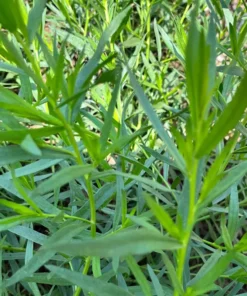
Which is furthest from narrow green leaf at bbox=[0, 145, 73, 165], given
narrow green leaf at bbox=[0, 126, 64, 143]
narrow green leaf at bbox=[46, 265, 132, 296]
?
narrow green leaf at bbox=[46, 265, 132, 296]

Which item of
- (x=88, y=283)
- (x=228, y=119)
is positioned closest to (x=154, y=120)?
(x=228, y=119)

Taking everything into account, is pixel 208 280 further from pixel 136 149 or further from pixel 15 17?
pixel 136 149

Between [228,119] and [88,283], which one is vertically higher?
[228,119]

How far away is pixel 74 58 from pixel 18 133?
0.94 m

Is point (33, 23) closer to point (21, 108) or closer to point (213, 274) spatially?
point (21, 108)

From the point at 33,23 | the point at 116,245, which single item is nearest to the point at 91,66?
the point at 33,23

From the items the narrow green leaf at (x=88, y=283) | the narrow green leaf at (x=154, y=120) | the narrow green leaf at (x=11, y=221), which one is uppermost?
the narrow green leaf at (x=154, y=120)

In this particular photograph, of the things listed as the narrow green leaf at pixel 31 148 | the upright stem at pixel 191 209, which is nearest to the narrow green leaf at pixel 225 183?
the upright stem at pixel 191 209

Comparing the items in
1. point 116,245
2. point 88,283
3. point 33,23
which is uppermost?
point 33,23

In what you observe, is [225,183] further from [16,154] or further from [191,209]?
[16,154]

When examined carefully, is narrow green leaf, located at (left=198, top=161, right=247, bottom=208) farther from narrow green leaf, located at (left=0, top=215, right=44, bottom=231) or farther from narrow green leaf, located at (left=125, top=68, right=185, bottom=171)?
narrow green leaf, located at (left=0, top=215, right=44, bottom=231)

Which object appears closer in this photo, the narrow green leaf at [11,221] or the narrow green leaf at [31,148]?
the narrow green leaf at [31,148]

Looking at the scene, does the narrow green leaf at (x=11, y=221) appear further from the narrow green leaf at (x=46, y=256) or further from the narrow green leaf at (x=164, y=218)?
the narrow green leaf at (x=164, y=218)

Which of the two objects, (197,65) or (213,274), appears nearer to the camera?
(197,65)
